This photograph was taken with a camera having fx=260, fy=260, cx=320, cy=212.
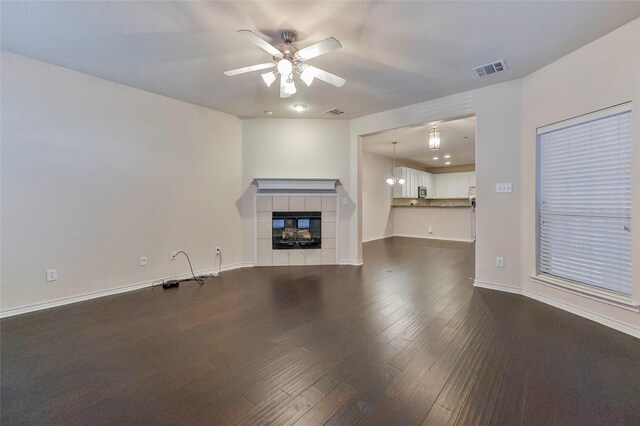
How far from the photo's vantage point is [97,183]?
3.20 meters

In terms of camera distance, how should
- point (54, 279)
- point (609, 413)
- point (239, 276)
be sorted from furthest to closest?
point (239, 276) → point (54, 279) → point (609, 413)

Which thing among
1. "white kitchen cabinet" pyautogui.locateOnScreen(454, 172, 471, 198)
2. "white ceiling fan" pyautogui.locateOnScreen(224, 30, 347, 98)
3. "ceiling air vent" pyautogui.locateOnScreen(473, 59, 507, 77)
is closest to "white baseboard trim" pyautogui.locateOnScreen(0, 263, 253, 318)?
"white ceiling fan" pyautogui.locateOnScreen(224, 30, 347, 98)

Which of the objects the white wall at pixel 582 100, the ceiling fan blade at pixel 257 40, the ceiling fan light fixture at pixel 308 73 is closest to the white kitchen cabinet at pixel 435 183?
the white wall at pixel 582 100

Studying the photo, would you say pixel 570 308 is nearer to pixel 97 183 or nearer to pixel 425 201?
pixel 97 183

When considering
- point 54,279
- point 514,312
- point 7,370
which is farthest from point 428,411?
point 54,279

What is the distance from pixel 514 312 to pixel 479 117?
246 centimetres

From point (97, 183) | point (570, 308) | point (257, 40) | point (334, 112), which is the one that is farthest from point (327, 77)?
point (570, 308)

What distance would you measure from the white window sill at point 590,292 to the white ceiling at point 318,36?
93.3 inches

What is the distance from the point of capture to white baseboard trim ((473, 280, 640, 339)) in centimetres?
226

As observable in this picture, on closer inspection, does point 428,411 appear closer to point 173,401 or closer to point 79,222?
point 173,401

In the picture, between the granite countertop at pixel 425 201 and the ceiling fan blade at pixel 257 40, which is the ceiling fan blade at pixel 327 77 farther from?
the granite countertop at pixel 425 201

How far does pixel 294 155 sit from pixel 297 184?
553 millimetres

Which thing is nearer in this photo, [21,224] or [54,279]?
[21,224]

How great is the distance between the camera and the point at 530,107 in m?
3.10
